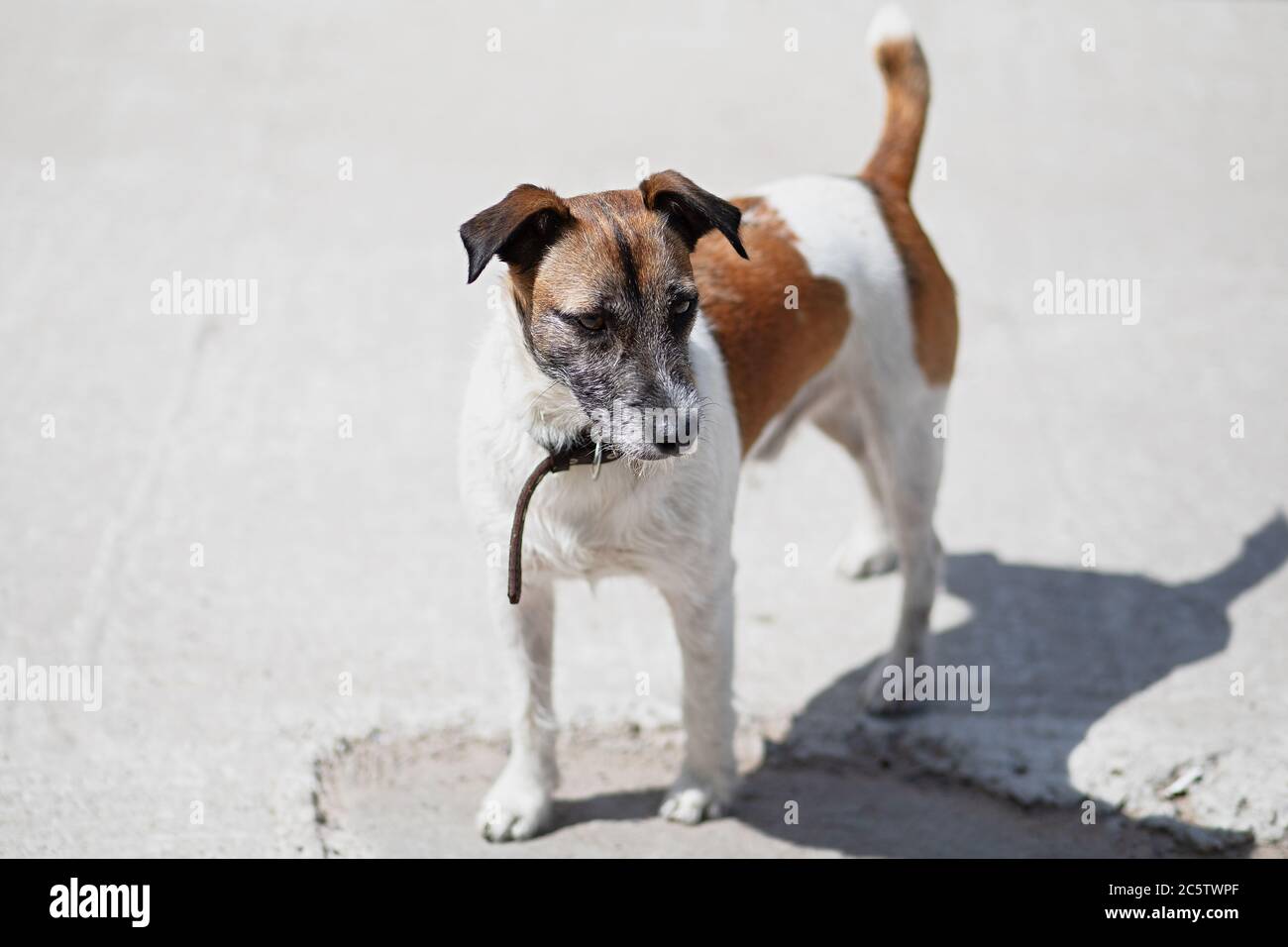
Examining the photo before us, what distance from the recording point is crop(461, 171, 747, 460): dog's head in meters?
3.49

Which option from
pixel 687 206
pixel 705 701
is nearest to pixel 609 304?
pixel 687 206

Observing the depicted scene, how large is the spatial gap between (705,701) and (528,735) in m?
0.57

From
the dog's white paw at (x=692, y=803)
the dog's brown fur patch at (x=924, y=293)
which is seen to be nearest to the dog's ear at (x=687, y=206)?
the dog's brown fur patch at (x=924, y=293)

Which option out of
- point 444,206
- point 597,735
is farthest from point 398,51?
point 597,735

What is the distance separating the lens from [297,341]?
702 centimetres

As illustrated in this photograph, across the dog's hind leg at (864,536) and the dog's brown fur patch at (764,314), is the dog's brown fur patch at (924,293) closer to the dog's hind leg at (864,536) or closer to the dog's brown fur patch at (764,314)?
the dog's brown fur patch at (764,314)

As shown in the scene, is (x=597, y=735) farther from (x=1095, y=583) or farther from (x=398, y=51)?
(x=398, y=51)

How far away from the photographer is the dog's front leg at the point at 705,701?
14.2ft

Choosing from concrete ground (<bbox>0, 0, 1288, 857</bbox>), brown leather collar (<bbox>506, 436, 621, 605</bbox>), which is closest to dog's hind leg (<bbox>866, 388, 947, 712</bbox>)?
concrete ground (<bbox>0, 0, 1288, 857</bbox>)

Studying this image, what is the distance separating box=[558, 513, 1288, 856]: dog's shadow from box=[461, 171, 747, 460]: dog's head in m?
1.67

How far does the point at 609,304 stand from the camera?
3.51 meters

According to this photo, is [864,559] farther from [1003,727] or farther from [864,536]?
[1003,727]

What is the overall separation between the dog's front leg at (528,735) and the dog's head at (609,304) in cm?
96

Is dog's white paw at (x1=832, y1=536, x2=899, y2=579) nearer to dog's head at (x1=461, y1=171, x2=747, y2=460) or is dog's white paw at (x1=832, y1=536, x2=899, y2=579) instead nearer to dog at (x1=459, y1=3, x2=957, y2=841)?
dog at (x1=459, y1=3, x2=957, y2=841)
